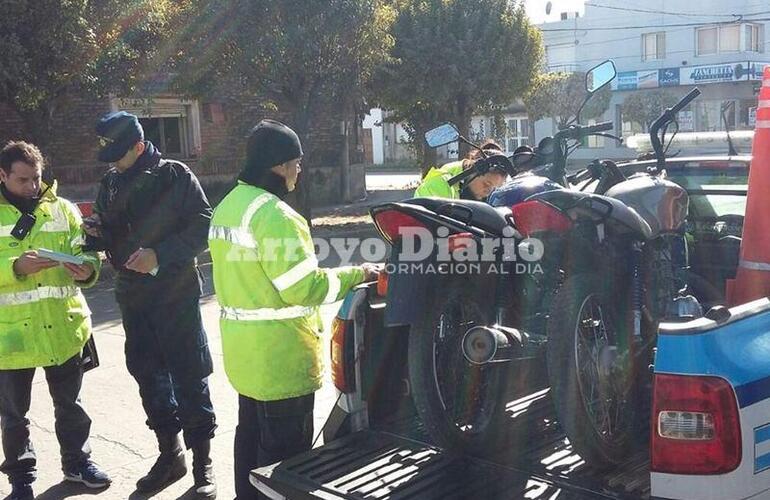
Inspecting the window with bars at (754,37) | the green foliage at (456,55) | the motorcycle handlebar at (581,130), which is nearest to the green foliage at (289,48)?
the green foliage at (456,55)

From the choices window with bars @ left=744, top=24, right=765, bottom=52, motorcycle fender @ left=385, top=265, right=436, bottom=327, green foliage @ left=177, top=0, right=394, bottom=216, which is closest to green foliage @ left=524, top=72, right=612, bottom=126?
window with bars @ left=744, top=24, right=765, bottom=52

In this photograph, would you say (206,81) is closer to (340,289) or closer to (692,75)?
(340,289)

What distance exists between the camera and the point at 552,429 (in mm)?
3066

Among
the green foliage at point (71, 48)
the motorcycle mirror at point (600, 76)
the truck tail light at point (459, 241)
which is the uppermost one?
the green foliage at point (71, 48)

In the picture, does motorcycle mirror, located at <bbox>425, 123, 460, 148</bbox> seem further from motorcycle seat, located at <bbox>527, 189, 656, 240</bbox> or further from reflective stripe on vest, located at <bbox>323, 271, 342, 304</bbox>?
motorcycle seat, located at <bbox>527, 189, 656, 240</bbox>

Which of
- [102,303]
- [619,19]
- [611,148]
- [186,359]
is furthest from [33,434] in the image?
[619,19]

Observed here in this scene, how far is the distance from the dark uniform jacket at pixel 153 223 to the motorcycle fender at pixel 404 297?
155 centimetres

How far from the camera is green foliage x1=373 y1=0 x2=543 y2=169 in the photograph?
1683 centimetres

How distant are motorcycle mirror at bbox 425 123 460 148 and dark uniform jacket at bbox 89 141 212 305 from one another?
59.6 inches

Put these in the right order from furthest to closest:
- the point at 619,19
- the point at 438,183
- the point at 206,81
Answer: the point at 619,19, the point at 206,81, the point at 438,183

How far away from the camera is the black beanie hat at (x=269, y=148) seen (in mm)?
Result: 3162

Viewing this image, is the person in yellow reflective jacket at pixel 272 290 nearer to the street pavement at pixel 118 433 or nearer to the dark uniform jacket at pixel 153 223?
the dark uniform jacket at pixel 153 223

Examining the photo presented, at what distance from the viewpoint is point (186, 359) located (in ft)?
13.3

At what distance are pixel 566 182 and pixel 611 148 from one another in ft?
129
